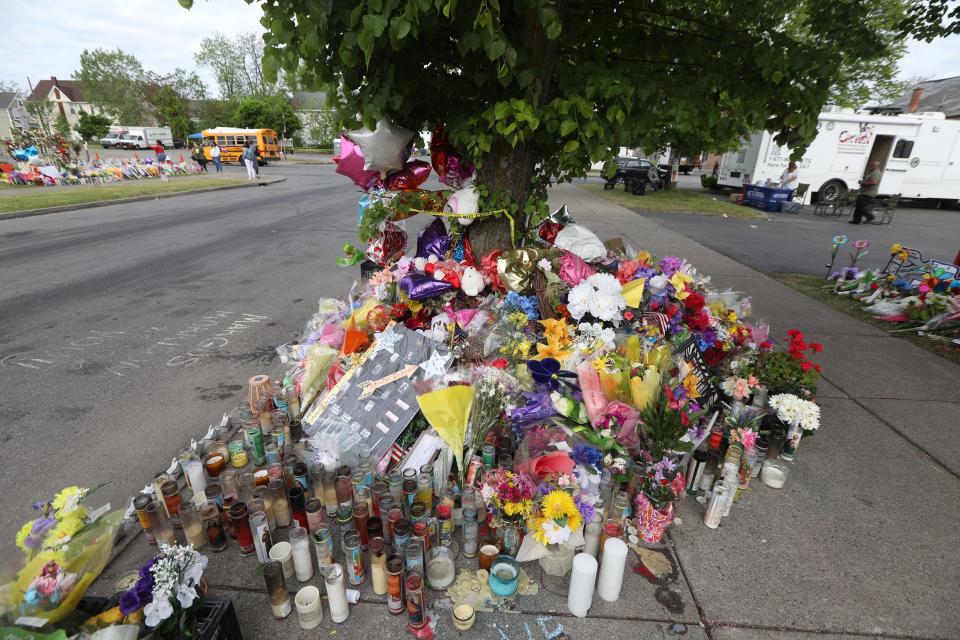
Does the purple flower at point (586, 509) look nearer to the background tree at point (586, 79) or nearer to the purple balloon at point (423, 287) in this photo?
the purple balloon at point (423, 287)

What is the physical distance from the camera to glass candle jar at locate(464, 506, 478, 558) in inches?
88.6

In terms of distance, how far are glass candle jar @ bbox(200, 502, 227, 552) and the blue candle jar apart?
1332 mm

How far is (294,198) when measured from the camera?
16.7 m

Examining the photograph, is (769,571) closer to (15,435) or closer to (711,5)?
(711,5)

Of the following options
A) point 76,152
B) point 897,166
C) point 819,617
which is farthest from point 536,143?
point 76,152

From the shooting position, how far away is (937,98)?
28797 millimetres

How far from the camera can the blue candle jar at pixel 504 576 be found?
2.06 metres

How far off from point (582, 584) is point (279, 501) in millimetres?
1554

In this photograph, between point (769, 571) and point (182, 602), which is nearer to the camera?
point (182, 602)

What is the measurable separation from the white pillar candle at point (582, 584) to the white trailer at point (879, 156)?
19.3m

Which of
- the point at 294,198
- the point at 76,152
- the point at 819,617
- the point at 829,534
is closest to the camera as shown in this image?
the point at 819,617

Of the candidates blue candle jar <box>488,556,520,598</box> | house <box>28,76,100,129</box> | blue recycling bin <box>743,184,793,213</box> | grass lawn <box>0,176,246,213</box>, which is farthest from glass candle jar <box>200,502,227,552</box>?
house <box>28,76,100,129</box>

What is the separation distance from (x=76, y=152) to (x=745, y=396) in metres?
32.4

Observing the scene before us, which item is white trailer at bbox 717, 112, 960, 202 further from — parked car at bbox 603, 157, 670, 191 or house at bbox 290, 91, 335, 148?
house at bbox 290, 91, 335, 148
